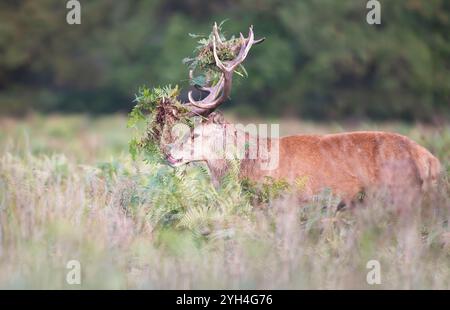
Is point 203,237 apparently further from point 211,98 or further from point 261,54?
point 261,54

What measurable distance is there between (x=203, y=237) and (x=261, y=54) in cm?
2235

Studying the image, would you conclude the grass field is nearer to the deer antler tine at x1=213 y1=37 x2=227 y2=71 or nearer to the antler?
the antler

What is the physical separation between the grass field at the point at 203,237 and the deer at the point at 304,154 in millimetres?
230

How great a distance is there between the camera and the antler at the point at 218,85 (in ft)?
25.6

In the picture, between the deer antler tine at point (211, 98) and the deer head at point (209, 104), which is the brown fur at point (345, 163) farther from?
the deer antler tine at point (211, 98)

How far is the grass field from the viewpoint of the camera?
21.1 feet

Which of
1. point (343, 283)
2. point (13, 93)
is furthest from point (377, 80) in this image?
point (343, 283)

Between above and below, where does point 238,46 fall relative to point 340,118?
below

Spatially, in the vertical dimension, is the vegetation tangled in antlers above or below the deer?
above

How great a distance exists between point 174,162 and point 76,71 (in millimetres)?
23767

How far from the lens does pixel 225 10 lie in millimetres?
30656

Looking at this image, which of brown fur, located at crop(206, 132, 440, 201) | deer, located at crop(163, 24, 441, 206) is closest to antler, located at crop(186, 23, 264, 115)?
deer, located at crop(163, 24, 441, 206)

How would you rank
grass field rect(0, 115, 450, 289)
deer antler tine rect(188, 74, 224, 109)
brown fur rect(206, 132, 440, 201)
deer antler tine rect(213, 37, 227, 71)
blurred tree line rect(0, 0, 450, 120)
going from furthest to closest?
blurred tree line rect(0, 0, 450, 120)
brown fur rect(206, 132, 440, 201)
deer antler tine rect(188, 74, 224, 109)
deer antler tine rect(213, 37, 227, 71)
grass field rect(0, 115, 450, 289)

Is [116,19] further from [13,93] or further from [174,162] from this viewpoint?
[174,162]
